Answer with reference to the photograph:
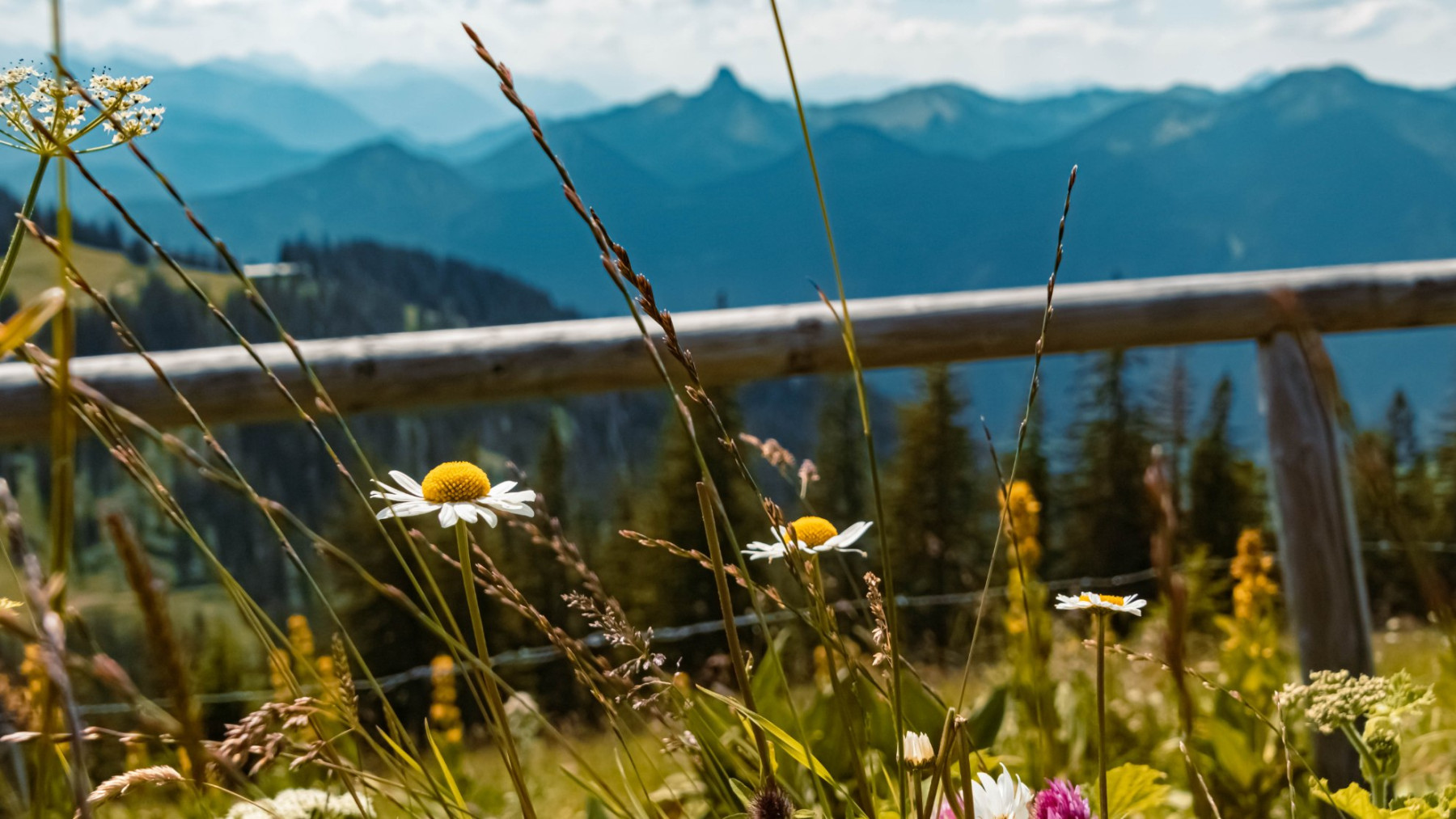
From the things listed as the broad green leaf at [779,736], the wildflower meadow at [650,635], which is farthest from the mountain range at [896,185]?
the broad green leaf at [779,736]

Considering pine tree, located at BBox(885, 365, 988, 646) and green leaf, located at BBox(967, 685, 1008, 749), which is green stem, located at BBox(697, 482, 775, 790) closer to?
green leaf, located at BBox(967, 685, 1008, 749)

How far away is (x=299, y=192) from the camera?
76.6 meters

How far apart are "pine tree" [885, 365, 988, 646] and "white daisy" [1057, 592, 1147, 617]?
7.76 metres

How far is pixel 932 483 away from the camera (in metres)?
8.39

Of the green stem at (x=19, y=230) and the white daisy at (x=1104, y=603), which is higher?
the green stem at (x=19, y=230)

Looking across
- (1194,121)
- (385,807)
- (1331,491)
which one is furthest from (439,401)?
(1194,121)

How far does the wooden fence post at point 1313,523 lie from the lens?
5.32 ft

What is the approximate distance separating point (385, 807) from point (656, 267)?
79.7m

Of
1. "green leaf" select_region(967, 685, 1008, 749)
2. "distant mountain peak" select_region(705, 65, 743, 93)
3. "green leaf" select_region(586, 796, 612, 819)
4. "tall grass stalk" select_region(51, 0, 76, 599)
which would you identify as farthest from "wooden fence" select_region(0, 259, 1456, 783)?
"distant mountain peak" select_region(705, 65, 743, 93)

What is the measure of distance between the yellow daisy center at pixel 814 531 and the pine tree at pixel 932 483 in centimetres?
762

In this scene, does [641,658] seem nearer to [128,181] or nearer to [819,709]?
[819,709]

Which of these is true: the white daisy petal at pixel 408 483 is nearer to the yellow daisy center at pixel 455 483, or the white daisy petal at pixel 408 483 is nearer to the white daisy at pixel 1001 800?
the yellow daisy center at pixel 455 483

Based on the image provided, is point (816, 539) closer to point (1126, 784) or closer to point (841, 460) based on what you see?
point (1126, 784)

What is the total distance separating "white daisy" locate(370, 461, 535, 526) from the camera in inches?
20.8
